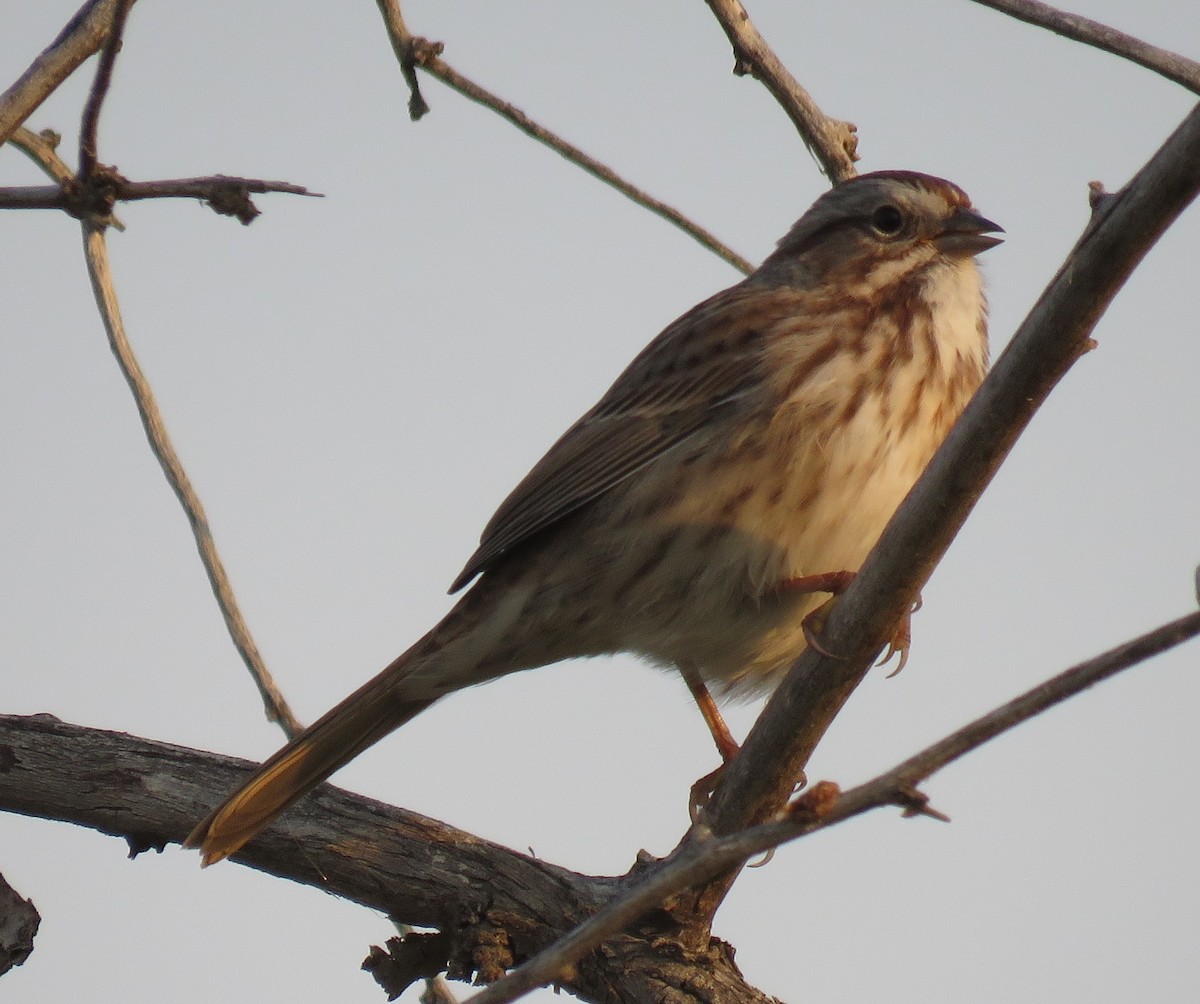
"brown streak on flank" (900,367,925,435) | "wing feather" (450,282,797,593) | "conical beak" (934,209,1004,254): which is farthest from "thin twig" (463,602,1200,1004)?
"conical beak" (934,209,1004,254)

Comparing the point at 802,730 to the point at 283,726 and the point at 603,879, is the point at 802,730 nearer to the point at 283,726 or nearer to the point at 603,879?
the point at 603,879

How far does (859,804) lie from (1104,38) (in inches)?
58.4

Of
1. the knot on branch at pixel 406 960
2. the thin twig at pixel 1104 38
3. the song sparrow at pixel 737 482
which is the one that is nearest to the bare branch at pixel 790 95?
the song sparrow at pixel 737 482

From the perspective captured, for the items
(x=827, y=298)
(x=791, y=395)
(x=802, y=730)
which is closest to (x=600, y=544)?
(x=791, y=395)

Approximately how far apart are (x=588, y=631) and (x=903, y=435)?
3.64 ft

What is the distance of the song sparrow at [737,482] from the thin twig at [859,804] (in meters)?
2.07

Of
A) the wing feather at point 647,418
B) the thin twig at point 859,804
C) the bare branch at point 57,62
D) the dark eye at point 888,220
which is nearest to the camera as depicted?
the thin twig at point 859,804

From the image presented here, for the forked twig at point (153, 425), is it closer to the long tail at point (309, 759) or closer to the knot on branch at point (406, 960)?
the long tail at point (309, 759)

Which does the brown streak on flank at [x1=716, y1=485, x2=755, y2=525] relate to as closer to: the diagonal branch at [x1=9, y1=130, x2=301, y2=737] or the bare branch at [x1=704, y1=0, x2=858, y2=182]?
the bare branch at [x1=704, y1=0, x2=858, y2=182]

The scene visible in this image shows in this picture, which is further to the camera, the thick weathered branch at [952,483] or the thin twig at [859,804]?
the thick weathered branch at [952,483]

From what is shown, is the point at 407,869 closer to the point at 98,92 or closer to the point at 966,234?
the point at 98,92

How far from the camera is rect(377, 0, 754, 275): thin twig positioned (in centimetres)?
421

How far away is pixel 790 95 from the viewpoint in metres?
4.75

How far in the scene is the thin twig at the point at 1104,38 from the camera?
109 inches
